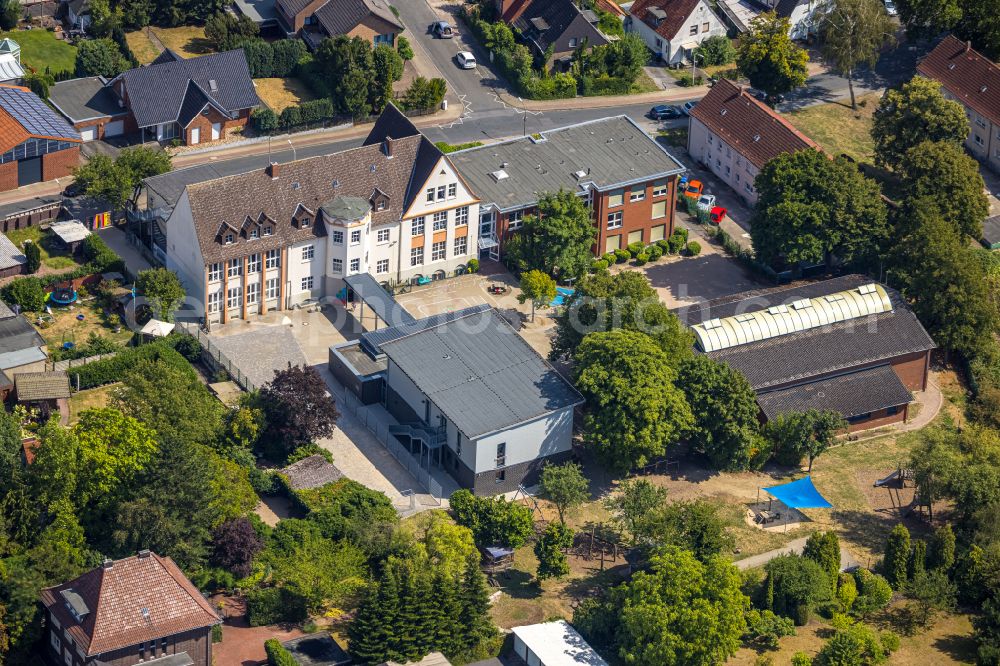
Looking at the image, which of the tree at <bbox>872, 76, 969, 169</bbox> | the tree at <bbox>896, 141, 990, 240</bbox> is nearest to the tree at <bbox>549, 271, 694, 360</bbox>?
the tree at <bbox>896, 141, 990, 240</bbox>

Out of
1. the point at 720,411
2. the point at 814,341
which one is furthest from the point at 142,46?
the point at 720,411

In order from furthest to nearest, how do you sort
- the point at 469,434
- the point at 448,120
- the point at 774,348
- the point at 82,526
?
the point at 448,120 < the point at 774,348 < the point at 469,434 < the point at 82,526

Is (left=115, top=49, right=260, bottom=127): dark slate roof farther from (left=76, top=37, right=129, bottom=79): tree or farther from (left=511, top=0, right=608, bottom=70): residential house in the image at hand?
(left=511, top=0, right=608, bottom=70): residential house

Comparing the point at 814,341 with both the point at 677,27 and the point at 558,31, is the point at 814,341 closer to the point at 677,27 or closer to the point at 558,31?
the point at 558,31

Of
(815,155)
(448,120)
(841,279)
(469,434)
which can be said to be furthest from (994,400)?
(448,120)

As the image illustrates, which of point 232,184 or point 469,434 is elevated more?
point 232,184

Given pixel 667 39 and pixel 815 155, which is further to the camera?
pixel 667 39

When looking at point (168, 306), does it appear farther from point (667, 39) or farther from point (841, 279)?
point (667, 39)

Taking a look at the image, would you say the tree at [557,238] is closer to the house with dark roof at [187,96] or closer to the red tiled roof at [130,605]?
the house with dark roof at [187,96]
